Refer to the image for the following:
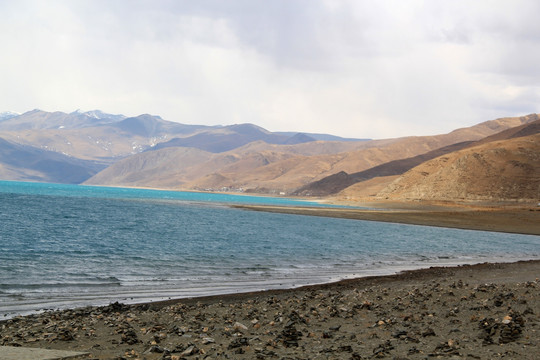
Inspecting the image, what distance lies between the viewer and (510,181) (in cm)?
13088

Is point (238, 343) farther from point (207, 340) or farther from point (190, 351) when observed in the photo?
point (190, 351)

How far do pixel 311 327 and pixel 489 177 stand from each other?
137 meters

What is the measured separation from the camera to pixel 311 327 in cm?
1260

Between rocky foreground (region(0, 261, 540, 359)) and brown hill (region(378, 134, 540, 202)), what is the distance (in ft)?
390

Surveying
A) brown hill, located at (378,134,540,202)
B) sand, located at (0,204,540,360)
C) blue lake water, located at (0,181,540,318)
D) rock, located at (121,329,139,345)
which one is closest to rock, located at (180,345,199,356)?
sand, located at (0,204,540,360)

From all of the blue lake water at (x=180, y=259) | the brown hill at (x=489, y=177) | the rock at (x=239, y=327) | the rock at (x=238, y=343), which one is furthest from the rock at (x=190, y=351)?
the brown hill at (x=489, y=177)

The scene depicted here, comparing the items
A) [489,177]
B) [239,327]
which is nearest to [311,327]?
[239,327]

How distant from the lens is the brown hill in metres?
127

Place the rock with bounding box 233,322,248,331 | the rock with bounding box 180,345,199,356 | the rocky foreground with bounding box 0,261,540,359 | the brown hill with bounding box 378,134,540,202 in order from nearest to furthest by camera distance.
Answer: the rock with bounding box 180,345,199,356, the rocky foreground with bounding box 0,261,540,359, the rock with bounding box 233,322,248,331, the brown hill with bounding box 378,134,540,202

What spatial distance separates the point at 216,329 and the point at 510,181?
13482cm

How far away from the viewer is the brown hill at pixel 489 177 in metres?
127

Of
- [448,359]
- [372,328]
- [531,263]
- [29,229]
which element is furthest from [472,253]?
[29,229]

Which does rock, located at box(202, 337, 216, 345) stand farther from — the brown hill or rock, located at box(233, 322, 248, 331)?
the brown hill

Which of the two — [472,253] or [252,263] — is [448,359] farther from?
[472,253]
